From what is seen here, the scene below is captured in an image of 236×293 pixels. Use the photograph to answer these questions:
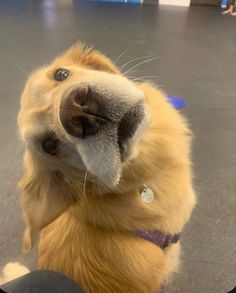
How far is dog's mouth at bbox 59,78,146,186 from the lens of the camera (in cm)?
88

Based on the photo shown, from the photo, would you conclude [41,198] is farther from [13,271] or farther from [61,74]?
[13,271]

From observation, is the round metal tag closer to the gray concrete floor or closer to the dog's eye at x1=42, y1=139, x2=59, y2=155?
the dog's eye at x1=42, y1=139, x2=59, y2=155

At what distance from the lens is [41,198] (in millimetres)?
1097

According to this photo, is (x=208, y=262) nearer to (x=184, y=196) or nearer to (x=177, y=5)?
(x=184, y=196)

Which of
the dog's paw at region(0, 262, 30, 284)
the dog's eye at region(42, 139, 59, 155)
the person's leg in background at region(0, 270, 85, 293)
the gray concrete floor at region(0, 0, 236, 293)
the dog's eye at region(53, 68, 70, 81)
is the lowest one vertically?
the gray concrete floor at region(0, 0, 236, 293)

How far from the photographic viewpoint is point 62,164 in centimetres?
108

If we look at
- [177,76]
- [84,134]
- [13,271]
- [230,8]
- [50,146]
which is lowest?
[230,8]

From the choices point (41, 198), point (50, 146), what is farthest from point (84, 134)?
point (41, 198)

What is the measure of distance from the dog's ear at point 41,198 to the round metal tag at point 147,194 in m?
0.22

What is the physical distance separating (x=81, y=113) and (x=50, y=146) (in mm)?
244

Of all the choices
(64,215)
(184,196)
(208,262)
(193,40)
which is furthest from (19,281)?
(193,40)

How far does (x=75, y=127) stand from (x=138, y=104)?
0.19m

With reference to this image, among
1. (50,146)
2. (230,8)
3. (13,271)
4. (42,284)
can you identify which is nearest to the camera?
(42,284)

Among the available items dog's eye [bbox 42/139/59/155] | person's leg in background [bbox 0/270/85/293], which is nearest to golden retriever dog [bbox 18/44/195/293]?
dog's eye [bbox 42/139/59/155]
